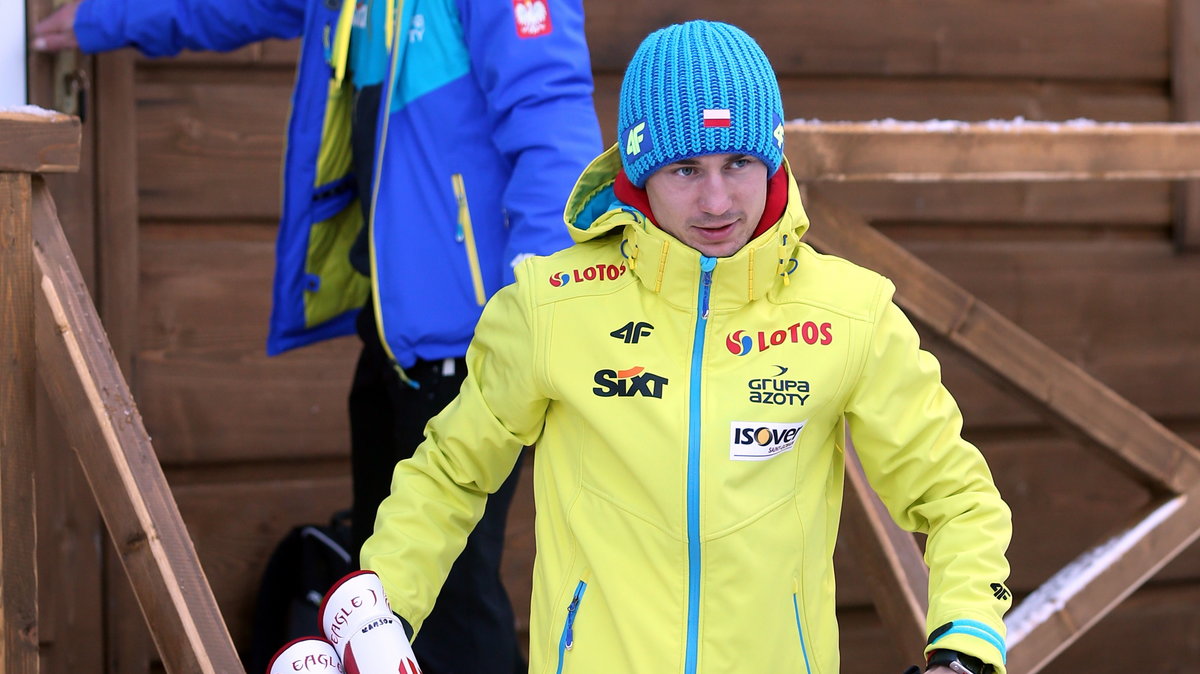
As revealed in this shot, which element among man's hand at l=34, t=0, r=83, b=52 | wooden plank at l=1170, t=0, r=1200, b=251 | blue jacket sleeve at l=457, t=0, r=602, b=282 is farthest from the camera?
wooden plank at l=1170, t=0, r=1200, b=251

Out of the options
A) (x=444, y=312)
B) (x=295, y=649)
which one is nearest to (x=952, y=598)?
(x=295, y=649)

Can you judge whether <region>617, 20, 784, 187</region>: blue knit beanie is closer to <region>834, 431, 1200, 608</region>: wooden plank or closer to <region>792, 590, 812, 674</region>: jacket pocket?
<region>792, 590, 812, 674</region>: jacket pocket

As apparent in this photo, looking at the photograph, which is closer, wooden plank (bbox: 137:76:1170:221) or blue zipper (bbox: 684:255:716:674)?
blue zipper (bbox: 684:255:716:674)

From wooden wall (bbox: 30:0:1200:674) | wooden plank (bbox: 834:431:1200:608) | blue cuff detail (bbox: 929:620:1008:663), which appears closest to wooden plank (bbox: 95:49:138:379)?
wooden wall (bbox: 30:0:1200:674)

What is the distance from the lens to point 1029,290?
3961 millimetres

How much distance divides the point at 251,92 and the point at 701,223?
186 cm

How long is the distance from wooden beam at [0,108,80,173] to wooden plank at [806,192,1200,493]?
4.24ft

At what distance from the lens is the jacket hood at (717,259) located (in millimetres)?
1760

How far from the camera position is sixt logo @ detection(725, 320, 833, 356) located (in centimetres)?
178

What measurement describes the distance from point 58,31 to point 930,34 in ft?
7.29

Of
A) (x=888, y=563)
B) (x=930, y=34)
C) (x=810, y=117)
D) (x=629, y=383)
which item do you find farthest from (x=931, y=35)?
(x=629, y=383)

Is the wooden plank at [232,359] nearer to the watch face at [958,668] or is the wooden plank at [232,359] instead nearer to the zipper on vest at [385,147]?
the zipper on vest at [385,147]

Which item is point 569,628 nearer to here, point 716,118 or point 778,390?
point 778,390

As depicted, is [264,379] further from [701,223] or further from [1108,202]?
[1108,202]
